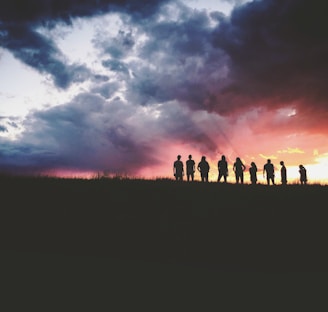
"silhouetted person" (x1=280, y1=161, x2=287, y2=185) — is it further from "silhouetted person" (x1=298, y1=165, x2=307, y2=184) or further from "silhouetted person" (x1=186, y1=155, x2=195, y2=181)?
"silhouetted person" (x1=186, y1=155, x2=195, y2=181)

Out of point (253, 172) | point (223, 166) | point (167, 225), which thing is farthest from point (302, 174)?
point (167, 225)

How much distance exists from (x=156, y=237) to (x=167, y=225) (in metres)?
0.81

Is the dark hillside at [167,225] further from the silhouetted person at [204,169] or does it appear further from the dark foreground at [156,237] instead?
the silhouetted person at [204,169]

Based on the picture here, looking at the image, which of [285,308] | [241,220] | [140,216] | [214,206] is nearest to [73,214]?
[140,216]

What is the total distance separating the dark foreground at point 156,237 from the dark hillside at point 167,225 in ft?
0.15

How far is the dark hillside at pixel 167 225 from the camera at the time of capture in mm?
14750

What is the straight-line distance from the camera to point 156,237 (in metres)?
15.5

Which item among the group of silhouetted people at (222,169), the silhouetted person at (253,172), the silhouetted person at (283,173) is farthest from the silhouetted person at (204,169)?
the silhouetted person at (283,173)

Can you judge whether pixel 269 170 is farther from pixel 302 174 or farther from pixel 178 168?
pixel 178 168

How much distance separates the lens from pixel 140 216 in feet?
54.2

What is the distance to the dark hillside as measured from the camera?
1475 cm

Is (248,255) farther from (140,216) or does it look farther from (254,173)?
(254,173)

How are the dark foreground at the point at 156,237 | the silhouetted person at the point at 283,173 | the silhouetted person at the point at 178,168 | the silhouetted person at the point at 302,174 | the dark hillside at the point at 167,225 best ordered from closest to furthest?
the dark foreground at the point at 156,237 → the dark hillside at the point at 167,225 → the silhouetted person at the point at 178,168 → the silhouetted person at the point at 283,173 → the silhouetted person at the point at 302,174

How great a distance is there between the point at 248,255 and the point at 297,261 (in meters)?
2.13
